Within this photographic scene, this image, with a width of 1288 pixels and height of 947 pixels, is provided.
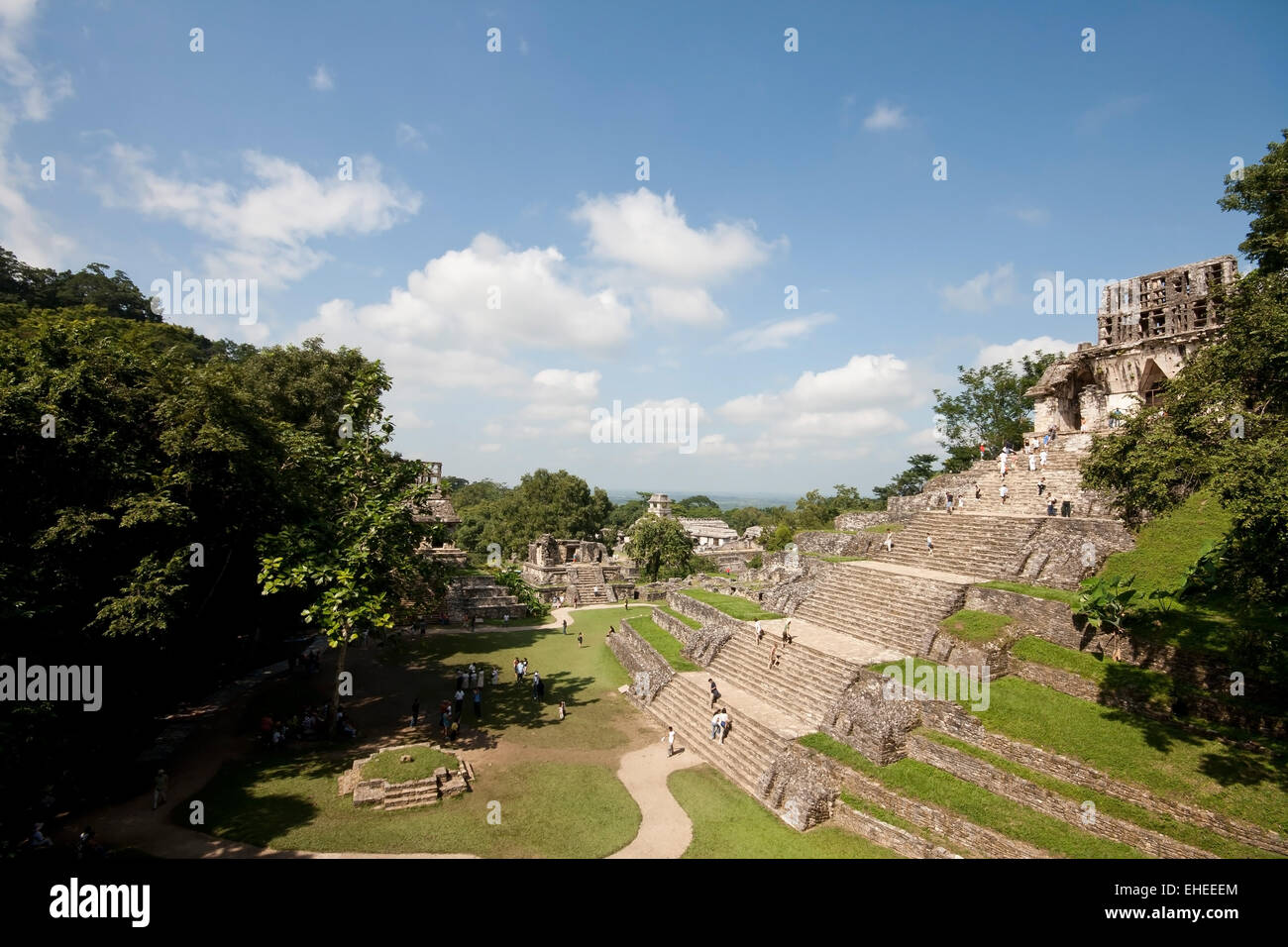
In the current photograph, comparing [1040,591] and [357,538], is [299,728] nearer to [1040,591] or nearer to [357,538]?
[357,538]

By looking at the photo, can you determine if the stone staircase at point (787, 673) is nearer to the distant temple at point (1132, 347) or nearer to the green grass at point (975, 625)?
the green grass at point (975, 625)

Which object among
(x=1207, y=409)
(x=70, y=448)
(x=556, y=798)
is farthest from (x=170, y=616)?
(x=1207, y=409)

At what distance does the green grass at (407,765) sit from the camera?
1455cm

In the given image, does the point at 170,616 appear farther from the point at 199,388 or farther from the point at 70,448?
the point at 199,388

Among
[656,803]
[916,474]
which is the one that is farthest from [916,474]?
[656,803]

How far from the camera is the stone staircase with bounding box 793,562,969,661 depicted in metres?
18.8

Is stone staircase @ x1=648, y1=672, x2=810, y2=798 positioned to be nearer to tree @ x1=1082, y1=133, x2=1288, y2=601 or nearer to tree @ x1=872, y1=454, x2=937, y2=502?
tree @ x1=1082, y1=133, x2=1288, y2=601

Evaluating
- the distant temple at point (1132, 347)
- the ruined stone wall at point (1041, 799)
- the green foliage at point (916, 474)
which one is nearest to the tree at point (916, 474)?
the green foliage at point (916, 474)

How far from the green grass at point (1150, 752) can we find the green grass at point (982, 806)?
1605mm

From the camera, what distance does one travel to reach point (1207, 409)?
38.9 feet

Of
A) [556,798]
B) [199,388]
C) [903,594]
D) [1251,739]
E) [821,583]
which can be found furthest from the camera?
[821,583]

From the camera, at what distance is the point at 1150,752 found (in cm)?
1195
